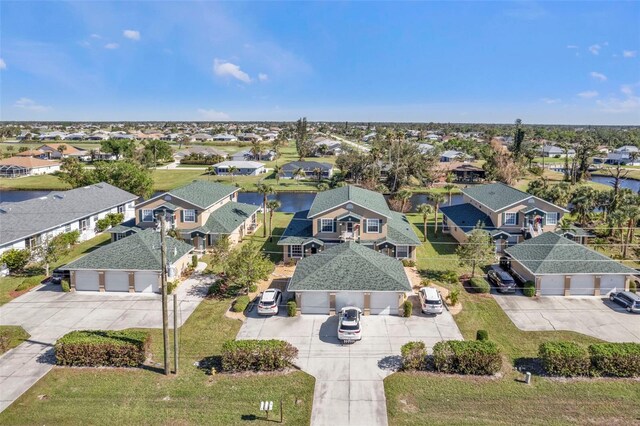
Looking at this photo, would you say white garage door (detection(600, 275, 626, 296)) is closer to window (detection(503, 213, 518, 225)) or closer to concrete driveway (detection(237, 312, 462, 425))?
window (detection(503, 213, 518, 225))

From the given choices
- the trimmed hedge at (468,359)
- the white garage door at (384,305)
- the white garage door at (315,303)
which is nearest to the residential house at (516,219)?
the white garage door at (384,305)

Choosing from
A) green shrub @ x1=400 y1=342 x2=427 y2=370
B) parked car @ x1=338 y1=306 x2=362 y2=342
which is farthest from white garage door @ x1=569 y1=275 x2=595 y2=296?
parked car @ x1=338 y1=306 x2=362 y2=342

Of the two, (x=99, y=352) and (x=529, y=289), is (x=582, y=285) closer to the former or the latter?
(x=529, y=289)

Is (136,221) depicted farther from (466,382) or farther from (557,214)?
(557,214)

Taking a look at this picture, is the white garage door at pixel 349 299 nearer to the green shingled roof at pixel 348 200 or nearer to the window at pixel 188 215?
the green shingled roof at pixel 348 200

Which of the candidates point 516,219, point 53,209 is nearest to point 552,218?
point 516,219

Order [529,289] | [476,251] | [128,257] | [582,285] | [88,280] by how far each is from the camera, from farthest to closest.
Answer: [476,251] → [128,257] → [88,280] → [582,285] → [529,289]

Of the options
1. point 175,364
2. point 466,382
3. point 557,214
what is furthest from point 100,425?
point 557,214
